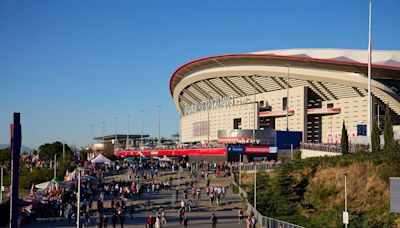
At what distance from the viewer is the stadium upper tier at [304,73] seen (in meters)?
69.5

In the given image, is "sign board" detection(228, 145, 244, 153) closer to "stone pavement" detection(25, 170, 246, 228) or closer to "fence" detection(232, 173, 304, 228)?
"stone pavement" detection(25, 170, 246, 228)

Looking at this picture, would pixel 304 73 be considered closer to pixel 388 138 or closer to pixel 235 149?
pixel 235 149

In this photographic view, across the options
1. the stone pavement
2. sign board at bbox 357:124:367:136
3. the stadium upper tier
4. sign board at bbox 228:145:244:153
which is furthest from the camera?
the stadium upper tier

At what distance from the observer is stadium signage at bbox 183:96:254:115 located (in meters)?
91.4

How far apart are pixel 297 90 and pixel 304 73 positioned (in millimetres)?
3580

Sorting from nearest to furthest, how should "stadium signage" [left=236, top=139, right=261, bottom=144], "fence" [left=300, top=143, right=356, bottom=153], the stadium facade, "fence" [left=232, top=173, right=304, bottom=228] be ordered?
"fence" [left=232, top=173, right=304, bottom=228] < "fence" [left=300, top=143, right=356, bottom=153] < "stadium signage" [left=236, top=139, right=261, bottom=144] < the stadium facade

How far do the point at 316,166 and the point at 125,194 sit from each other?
13.8m

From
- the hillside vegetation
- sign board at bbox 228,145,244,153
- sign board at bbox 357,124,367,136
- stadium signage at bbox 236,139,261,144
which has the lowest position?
the hillside vegetation

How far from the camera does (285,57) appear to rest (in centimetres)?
7644

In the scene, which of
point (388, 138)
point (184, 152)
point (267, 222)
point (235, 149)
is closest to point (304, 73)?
point (235, 149)

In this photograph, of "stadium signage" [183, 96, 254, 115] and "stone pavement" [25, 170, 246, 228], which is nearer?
"stone pavement" [25, 170, 246, 228]

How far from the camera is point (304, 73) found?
7625cm

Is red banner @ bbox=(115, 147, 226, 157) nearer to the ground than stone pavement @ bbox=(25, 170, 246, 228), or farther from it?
farther from it

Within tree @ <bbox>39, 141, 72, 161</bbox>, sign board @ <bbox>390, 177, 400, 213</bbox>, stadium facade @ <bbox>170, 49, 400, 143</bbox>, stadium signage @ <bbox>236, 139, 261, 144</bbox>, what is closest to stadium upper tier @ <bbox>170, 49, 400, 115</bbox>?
stadium facade @ <bbox>170, 49, 400, 143</bbox>
